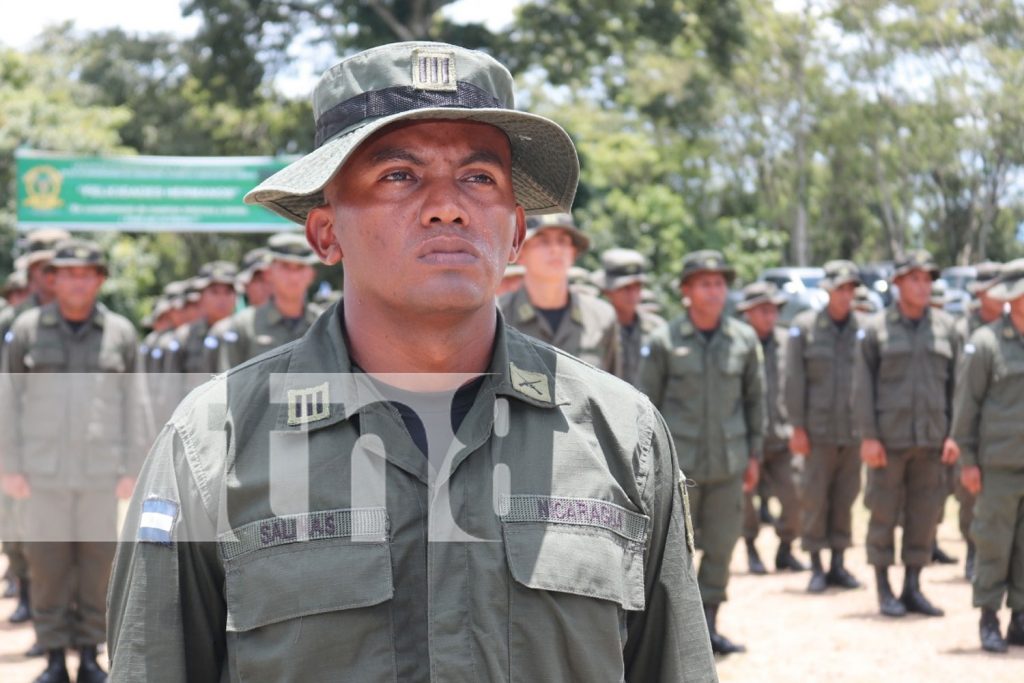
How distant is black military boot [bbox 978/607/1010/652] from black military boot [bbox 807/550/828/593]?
2.18 meters

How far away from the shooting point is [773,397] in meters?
12.4

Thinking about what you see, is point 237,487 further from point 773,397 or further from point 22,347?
point 773,397

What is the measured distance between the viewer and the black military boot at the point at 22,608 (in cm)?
980

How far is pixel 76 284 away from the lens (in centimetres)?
812

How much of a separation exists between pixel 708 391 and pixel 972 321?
4.08 m

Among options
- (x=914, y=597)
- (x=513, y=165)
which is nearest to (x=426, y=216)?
(x=513, y=165)

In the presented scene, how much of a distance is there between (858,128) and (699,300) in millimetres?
10791

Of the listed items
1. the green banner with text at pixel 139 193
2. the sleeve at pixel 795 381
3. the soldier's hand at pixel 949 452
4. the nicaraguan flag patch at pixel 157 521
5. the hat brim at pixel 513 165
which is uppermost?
the green banner with text at pixel 139 193

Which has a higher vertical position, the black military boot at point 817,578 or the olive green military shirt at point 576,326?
the olive green military shirt at point 576,326

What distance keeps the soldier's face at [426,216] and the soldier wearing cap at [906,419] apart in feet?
25.5

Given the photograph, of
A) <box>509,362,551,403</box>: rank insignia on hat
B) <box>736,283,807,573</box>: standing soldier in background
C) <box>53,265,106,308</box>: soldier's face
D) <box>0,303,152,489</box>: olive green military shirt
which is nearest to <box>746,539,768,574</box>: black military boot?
<box>736,283,807,573</box>: standing soldier in background

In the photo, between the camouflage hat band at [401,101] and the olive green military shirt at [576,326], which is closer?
the camouflage hat band at [401,101]

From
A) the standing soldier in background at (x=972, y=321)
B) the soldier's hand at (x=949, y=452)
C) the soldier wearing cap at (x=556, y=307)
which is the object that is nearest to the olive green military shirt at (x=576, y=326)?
the soldier wearing cap at (x=556, y=307)

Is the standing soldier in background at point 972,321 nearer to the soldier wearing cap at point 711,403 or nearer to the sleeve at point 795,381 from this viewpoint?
the sleeve at point 795,381
